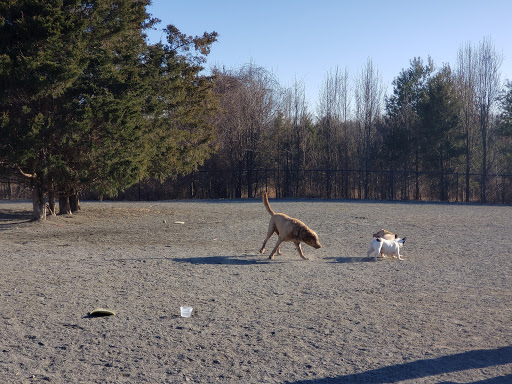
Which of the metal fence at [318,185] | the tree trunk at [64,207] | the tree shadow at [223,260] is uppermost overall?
the metal fence at [318,185]

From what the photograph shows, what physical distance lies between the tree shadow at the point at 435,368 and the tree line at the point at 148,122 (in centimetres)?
1391

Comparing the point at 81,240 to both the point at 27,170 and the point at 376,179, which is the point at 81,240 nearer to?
the point at 27,170

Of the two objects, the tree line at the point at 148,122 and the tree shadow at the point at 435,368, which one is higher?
the tree line at the point at 148,122

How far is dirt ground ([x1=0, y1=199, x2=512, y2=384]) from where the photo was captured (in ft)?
18.4

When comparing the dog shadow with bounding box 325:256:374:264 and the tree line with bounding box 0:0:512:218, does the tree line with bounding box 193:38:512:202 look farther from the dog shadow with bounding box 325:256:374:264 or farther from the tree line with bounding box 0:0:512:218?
the dog shadow with bounding box 325:256:374:264

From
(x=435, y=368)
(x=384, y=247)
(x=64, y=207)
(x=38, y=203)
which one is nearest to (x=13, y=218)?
(x=64, y=207)

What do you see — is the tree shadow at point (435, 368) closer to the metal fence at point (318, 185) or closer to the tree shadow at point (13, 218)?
the tree shadow at point (13, 218)

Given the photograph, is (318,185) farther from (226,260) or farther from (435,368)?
(435,368)

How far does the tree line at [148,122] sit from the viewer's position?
16.7 m

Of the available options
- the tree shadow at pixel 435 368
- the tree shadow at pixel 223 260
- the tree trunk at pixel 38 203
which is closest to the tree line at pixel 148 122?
the tree trunk at pixel 38 203

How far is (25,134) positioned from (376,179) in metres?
29.9

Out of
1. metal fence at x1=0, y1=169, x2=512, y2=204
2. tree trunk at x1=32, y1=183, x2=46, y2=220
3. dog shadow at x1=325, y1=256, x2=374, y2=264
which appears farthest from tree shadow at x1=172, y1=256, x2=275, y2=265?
metal fence at x1=0, y1=169, x2=512, y2=204

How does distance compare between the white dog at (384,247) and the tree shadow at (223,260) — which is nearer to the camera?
the tree shadow at (223,260)

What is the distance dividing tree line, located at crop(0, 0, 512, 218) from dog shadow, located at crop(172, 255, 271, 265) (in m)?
7.21
